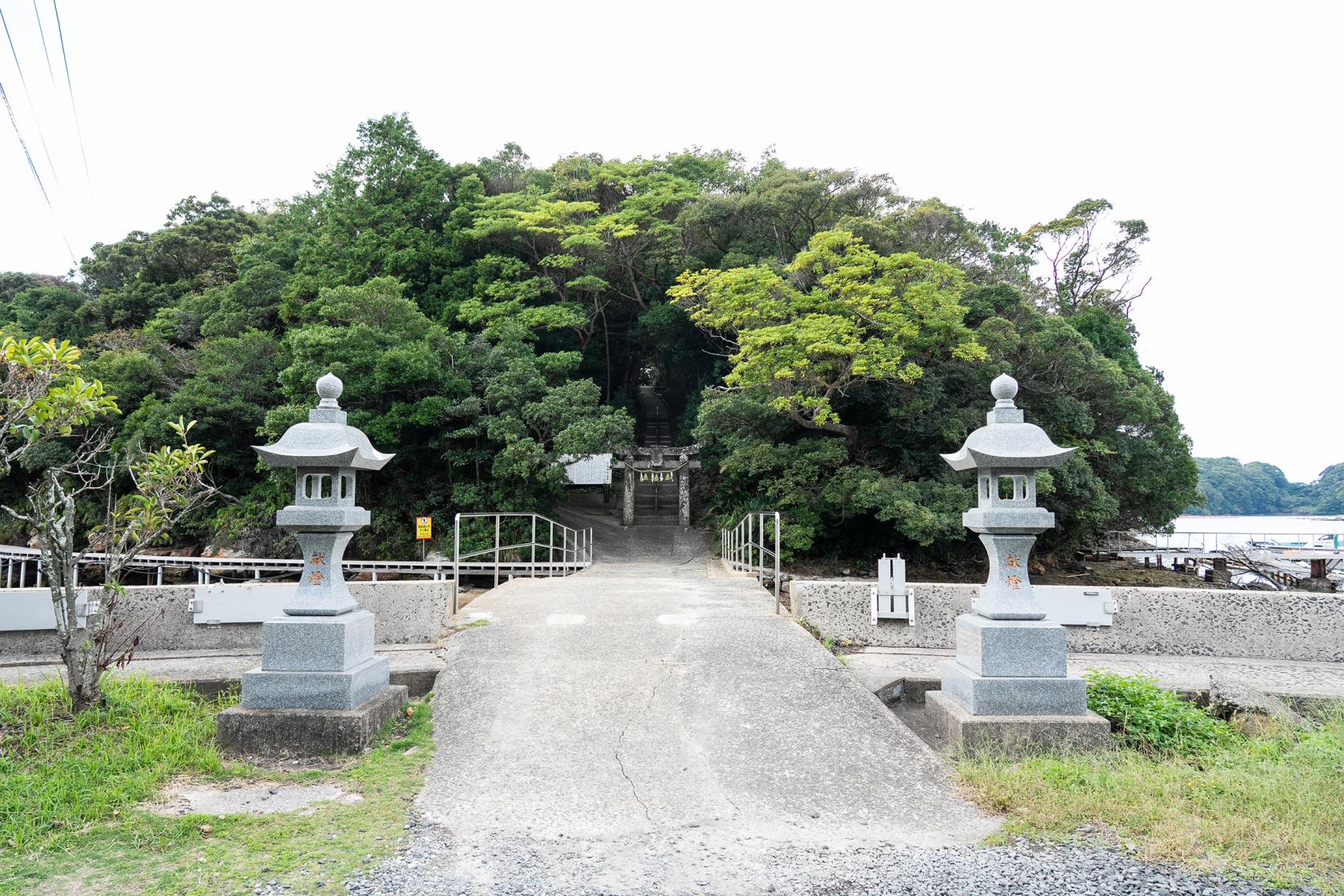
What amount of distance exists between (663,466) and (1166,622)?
51.8 feet

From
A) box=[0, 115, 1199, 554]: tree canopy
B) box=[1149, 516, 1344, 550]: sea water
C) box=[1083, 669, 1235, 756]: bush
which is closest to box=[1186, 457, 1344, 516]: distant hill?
box=[1149, 516, 1344, 550]: sea water

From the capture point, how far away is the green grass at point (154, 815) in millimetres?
2738

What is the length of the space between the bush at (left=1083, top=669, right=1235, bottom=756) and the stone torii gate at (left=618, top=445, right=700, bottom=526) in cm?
1651

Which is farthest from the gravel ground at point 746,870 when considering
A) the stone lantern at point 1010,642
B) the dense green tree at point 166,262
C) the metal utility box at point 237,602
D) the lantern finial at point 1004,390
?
the dense green tree at point 166,262

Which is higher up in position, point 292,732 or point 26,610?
point 26,610

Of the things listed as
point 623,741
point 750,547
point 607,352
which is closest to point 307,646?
point 623,741

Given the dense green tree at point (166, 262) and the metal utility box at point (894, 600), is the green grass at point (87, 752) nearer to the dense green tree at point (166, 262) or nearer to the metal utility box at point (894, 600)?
the metal utility box at point (894, 600)

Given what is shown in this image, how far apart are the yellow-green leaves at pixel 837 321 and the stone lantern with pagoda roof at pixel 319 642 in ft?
31.8

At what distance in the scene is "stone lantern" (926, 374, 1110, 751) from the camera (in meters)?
4.22

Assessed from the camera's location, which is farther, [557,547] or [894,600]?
[557,547]

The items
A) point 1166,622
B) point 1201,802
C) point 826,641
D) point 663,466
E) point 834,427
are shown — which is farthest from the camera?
point 663,466

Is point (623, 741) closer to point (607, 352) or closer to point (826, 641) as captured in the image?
point (826, 641)

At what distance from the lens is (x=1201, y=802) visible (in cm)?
333

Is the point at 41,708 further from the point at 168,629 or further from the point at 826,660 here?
the point at 826,660
